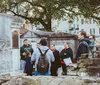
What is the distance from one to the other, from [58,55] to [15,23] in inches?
75.6

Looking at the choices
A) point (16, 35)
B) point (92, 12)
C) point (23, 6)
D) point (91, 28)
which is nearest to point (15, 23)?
point (16, 35)

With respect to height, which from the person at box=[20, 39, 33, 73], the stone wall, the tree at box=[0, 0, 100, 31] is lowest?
the stone wall

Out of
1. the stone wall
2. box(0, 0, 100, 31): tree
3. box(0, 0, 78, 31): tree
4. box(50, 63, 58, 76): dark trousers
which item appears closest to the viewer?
the stone wall

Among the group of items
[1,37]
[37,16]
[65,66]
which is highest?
[37,16]

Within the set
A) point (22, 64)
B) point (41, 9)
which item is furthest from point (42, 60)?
point (41, 9)

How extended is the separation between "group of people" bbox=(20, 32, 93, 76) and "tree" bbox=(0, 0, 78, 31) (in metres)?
20.1

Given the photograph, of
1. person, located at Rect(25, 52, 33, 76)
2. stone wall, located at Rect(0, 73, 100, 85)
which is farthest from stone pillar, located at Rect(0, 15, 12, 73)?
stone wall, located at Rect(0, 73, 100, 85)

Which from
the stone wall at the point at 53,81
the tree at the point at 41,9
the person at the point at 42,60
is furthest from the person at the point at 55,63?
the tree at the point at 41,9

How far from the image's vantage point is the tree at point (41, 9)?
3400 cm

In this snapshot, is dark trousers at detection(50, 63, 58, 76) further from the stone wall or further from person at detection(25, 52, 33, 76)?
the stone wall

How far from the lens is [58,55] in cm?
1252

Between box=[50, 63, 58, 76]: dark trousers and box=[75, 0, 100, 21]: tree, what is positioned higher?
box=[75, 0, 100, 21]: tree

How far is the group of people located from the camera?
9836 mm

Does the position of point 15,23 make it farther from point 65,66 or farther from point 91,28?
point 91,28
